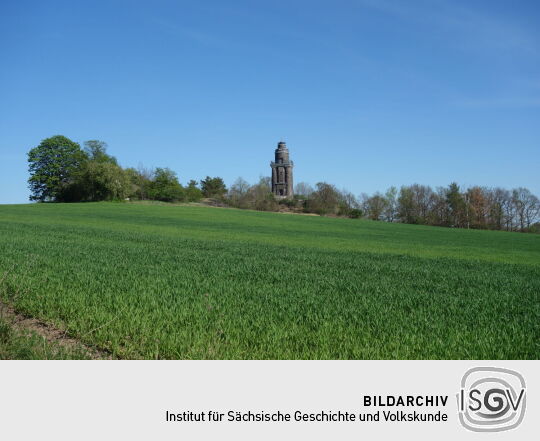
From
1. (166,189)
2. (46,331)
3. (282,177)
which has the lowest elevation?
(46,331)

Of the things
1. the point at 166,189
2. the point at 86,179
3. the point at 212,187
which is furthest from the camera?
the point at 212,187

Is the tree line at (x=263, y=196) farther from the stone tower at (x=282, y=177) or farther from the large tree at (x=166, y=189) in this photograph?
the stone tower at (x=282, y=177)

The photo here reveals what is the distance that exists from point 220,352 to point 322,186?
373ft

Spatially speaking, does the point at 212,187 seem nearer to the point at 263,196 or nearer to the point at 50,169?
the point at 263,196

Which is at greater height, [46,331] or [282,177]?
[282,177]

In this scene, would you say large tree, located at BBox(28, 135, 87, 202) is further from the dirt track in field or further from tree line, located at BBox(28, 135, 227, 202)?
the dirt track in field
